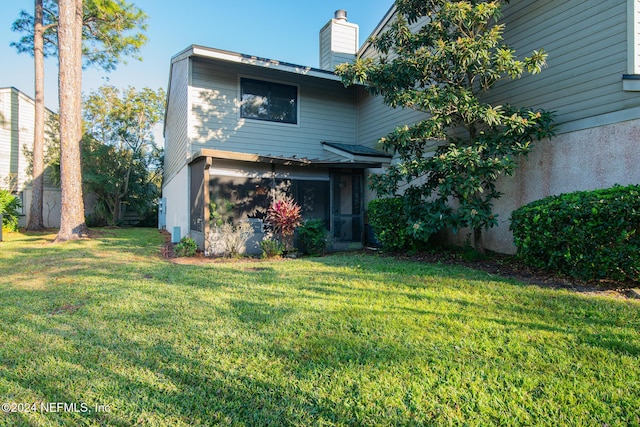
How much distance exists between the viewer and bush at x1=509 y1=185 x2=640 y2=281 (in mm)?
4180

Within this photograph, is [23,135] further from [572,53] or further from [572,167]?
[572,167]

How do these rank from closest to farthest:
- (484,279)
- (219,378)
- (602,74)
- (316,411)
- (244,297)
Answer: (316,411)
(219,378)
(244,297)
(484,279)
(602,74)

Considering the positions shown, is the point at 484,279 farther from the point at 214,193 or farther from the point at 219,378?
the point at 214,193

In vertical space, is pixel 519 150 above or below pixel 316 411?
above

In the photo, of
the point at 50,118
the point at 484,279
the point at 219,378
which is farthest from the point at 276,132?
the point at 50,118

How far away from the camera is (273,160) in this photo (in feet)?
27.6

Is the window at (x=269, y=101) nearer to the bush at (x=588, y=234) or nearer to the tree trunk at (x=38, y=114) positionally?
the bush at (x=588, y=234)

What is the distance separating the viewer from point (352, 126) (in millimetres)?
11586

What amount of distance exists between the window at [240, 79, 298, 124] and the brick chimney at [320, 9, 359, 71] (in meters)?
2.40

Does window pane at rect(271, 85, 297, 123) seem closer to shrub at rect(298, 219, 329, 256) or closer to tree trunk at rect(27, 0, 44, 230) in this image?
shrub at rect(298, 219, 329, 256)

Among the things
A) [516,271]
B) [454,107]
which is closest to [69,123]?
[454,107]

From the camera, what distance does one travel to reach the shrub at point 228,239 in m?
7.79

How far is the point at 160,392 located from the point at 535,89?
786 centimetres

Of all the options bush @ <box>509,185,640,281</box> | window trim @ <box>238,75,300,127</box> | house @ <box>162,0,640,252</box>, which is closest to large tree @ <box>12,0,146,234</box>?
house @ <box>162,0,640,252</box>
